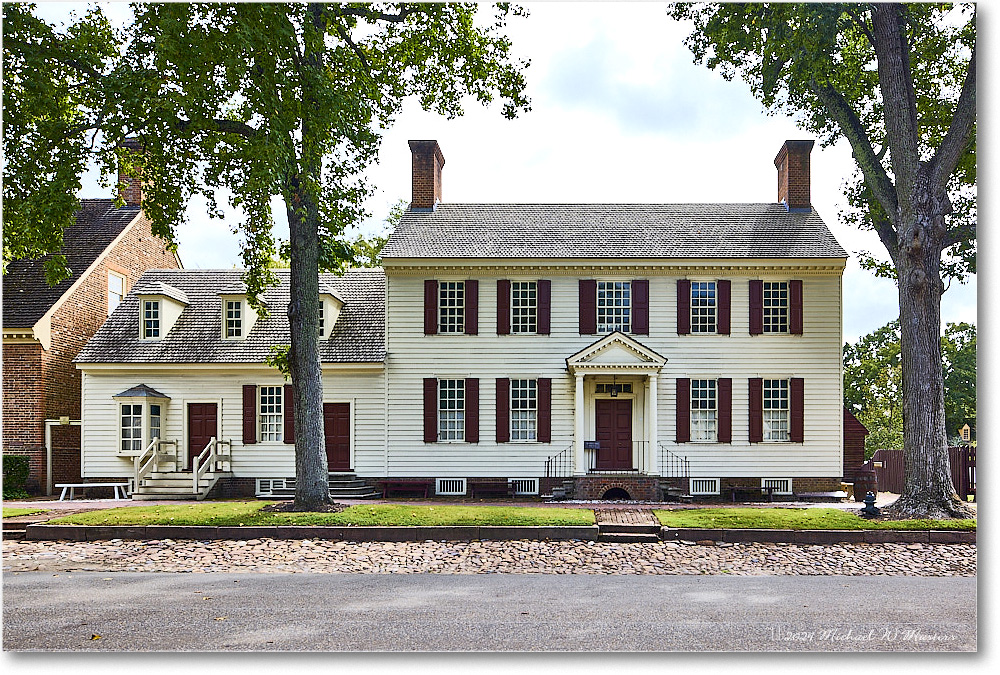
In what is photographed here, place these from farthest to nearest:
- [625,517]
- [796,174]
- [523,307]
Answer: [796,174] < [523,307] < [625,517]

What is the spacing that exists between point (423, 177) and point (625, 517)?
9.86 m

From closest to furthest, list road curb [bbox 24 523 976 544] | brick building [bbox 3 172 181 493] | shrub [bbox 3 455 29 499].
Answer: road curb [bbox 24 523 976 544] → shrub [bbox 3 455 29 499] → brick building [bbox 3 172 181 493]

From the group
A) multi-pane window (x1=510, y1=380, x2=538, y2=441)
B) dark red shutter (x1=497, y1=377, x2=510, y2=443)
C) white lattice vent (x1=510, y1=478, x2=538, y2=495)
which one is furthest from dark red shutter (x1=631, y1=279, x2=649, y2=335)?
white lattice vent (x1=510, y1=478, x2=538, y2=495)

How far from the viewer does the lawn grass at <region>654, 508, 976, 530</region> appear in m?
10.3

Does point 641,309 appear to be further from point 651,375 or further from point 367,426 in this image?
point 367,426

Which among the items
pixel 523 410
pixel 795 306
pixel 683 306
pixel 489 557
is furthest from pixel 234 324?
pixel 795 306

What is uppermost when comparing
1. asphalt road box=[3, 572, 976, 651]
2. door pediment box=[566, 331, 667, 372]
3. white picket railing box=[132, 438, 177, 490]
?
door pediment box=[566, 331, 667, 372]

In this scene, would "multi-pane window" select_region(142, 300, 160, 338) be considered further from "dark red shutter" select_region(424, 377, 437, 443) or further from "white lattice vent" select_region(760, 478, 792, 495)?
"white lattice vent" select_region(760, 478, 792, 495)

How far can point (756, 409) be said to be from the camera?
1625cm

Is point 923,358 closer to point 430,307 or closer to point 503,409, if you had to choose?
Answer: point 503,409

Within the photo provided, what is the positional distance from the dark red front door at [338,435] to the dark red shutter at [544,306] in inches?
167

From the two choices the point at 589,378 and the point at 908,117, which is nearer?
the point at 908,117

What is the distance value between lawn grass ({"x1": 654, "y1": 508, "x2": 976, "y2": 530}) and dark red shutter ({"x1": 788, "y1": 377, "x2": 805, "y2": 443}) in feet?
14.6

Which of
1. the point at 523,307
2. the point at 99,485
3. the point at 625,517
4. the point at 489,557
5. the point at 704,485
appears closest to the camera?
the point at 489,557
